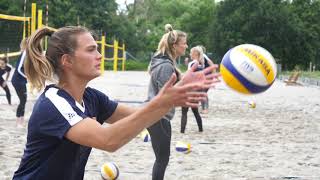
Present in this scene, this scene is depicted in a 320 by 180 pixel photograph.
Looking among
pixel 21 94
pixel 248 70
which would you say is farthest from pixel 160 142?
pixel 21 94

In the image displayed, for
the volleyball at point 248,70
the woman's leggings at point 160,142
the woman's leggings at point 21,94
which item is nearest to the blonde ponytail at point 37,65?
the volleyball at point 248,70

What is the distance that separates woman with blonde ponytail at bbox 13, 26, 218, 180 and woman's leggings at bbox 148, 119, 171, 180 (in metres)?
1.84

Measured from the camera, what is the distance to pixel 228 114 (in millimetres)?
11711

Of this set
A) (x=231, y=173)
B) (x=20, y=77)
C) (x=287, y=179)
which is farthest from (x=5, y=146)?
(x=287, y=179)

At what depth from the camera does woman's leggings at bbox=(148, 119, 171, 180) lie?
4367mm

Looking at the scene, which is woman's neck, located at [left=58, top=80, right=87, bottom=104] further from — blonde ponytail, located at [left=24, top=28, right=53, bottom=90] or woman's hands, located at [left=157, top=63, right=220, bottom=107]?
woman's hands, located at [left=157, top=63, right=220, bottom=107]

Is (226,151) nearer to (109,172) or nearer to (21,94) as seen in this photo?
(109,172)

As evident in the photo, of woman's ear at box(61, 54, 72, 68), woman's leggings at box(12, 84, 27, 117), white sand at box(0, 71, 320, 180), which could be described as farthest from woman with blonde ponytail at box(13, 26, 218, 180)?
woman's leggings at box(12, 84, 27, 117)

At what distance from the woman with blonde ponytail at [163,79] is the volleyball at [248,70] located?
1.38ft

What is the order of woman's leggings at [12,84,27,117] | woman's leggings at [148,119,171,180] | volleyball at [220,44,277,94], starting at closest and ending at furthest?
volleyball at [220,44,277,94], woman's leggings at [148,119,171,180], woman's leggings at [12,84,27,117]

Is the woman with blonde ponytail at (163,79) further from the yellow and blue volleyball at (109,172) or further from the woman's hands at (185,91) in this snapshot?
the woman's hands at (185,91)

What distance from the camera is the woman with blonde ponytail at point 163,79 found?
438 centimetres

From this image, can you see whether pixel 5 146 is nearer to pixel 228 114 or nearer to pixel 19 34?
pixel 228 114

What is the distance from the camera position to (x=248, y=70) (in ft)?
13.5
